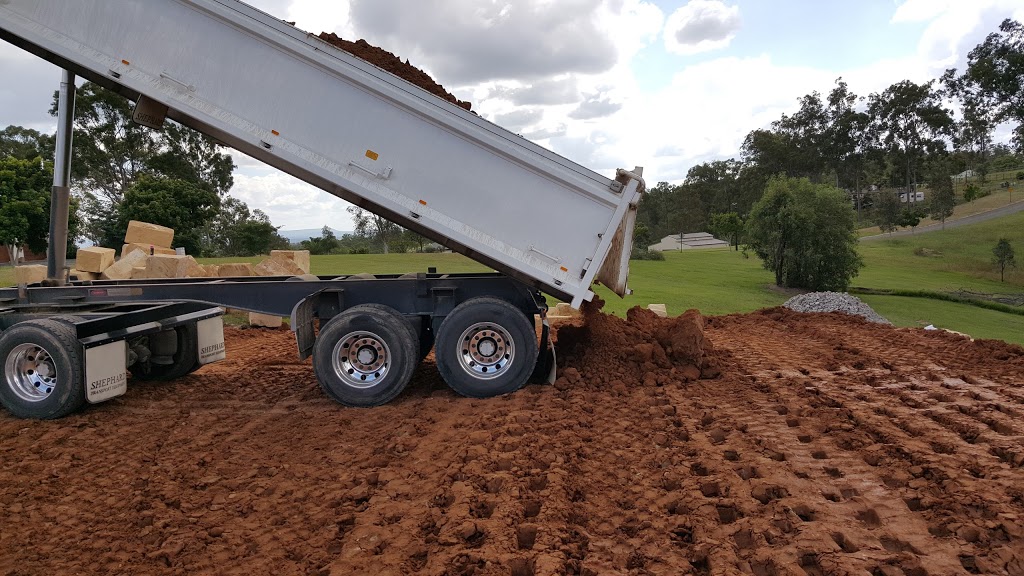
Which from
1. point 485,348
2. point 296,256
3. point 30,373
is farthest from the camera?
point 296,256

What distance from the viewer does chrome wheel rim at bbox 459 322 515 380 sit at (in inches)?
270

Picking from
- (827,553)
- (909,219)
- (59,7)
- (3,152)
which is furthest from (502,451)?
(3,152)

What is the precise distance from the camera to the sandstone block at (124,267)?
1241 centimetres

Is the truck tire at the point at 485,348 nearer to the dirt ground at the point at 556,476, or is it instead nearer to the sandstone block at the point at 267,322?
the dirt ground at the point at 556,476

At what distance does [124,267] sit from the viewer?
41.4 ft

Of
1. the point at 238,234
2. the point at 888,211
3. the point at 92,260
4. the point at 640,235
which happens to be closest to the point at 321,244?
the point at 238,234

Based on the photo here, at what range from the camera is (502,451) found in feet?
17.3

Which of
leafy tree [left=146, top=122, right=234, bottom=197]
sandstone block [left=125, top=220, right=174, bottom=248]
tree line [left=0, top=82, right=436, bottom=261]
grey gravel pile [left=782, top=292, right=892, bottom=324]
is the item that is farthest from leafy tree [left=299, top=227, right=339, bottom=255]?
grey gravel pile [left=782, top=292, right=892, bottom=324]

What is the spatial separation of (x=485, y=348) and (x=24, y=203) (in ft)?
95.8

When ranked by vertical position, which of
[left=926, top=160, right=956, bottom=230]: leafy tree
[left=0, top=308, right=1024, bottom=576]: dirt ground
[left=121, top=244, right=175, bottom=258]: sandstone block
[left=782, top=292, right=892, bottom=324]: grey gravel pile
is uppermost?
[left=926, top=160, right=956, bottom=230]: leafy tree

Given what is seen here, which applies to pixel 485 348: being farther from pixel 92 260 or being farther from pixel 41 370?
pixel 92 260

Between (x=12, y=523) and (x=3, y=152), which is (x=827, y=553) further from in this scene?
(x=3, y=152)

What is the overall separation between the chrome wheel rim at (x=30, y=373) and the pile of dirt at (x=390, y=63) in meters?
4.77

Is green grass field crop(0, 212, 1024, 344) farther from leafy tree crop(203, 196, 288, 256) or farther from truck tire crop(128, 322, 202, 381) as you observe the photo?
leafy tree crop(203, 196, 288, 256)
